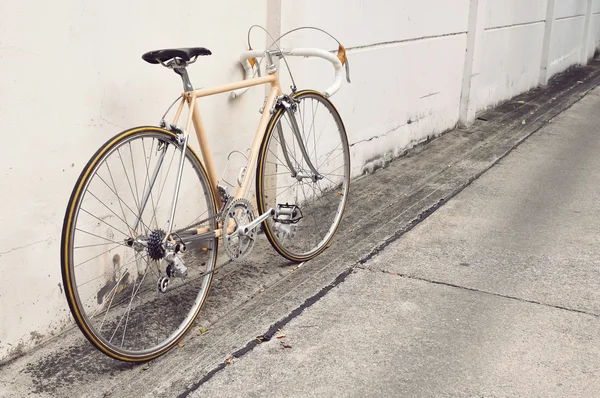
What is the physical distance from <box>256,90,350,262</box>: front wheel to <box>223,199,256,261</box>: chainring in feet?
0.72

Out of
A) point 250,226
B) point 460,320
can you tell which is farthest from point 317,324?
point 460,320

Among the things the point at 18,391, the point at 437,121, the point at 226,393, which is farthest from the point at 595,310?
the point at 437,121

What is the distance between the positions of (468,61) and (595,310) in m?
4.88

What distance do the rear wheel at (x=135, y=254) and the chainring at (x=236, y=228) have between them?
63 mm

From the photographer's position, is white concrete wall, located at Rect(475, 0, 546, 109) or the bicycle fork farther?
white concrete wall, located at Rect(475, 0, 546, 109)

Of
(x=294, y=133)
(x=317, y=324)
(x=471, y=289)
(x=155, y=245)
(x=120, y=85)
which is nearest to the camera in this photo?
(x=155, y=245)

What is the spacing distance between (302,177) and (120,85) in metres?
1.26

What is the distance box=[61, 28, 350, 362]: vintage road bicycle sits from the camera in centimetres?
299

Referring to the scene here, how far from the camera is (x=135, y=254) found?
3.27 metres

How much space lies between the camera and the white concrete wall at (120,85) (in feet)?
9.59

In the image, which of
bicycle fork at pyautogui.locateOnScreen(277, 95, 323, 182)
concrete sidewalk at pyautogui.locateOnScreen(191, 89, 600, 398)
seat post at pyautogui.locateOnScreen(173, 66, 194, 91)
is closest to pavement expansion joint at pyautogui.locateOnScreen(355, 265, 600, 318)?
concrete sidewalk at pyautogui.locateOnScreen(191, 89, 600, 398)

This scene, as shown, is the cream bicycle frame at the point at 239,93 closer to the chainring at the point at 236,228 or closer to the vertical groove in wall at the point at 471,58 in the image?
the chainring at the point at 236,228

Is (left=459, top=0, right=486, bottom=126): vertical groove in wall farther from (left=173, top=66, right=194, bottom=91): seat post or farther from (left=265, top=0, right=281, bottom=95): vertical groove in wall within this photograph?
(left=173, top=66, right=194, bottom=91): seat post

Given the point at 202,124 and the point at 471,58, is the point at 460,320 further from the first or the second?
the point at 471,58
